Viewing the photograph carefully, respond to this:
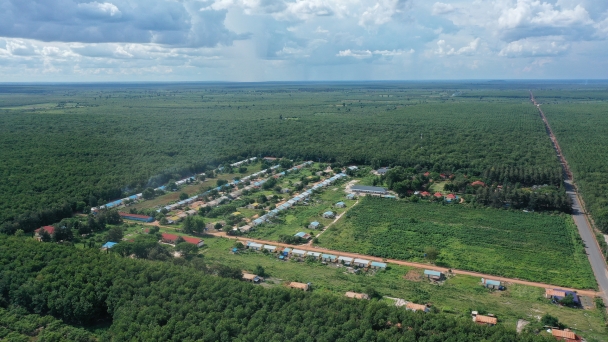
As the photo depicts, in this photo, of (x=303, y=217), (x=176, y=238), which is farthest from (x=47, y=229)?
(x=303, y=217)

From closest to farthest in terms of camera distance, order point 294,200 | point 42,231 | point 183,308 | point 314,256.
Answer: point 183,308 < point 314,256 < point 42,231 < point 294,200

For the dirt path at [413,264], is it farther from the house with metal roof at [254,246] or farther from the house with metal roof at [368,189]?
the house with metal roof at [368,189]

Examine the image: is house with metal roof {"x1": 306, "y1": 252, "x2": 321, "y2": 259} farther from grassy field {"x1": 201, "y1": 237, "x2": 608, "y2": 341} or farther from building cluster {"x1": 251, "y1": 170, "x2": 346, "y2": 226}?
building cluster {"x1": 251, "y1": 170, "x2": 346, "y2": 226}

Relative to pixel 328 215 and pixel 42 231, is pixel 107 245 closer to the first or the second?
pixel 42 231

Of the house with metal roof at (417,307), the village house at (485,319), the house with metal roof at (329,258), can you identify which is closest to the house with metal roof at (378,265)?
the house with metal roof at (329,258)

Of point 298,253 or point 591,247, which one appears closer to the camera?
point 298,253

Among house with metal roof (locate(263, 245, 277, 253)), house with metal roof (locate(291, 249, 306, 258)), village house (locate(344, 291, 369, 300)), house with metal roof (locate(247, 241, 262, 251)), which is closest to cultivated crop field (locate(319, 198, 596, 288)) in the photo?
house with metal roof (locate(291, 249, 306, 258))

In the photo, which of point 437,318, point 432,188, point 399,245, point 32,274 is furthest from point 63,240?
point 432,188

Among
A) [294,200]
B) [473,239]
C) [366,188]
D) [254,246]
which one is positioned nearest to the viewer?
[254,246]
